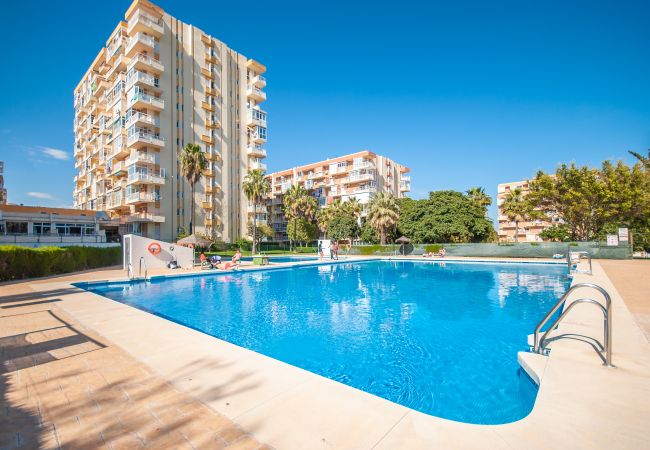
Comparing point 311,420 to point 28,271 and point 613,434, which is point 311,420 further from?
point 28,271

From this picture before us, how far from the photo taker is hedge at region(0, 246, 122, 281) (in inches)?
637

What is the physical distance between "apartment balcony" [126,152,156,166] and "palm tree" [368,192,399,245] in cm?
2761

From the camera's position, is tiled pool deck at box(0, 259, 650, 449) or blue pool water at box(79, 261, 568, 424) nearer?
tiled pool deck at box(0, 259, 650, 449)

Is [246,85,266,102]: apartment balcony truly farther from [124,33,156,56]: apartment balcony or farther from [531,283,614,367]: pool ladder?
[531,283,614,367]: pool ladder

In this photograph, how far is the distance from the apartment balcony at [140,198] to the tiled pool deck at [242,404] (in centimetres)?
3371

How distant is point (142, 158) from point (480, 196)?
150 feet

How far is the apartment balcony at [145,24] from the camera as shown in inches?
1441

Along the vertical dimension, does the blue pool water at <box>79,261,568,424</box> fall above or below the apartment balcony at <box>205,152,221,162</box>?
below

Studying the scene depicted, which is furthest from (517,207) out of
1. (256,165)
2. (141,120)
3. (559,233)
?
(141,120)

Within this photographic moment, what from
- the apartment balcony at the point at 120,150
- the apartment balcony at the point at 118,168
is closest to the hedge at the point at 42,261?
the apartment balcony at the point at 120,150

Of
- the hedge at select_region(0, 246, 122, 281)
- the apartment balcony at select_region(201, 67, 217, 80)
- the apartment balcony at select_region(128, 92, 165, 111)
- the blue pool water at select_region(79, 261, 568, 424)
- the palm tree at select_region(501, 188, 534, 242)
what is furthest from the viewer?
the apartment balcony at select_region(201, 67, 217, 80)

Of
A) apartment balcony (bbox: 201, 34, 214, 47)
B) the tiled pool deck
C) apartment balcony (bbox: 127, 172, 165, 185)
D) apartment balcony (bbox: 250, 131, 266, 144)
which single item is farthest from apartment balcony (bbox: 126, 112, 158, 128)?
the tiled pool deck

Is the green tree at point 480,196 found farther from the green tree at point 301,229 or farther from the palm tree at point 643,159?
the green tree at point 301,229

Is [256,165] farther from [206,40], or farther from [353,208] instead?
[206,40]
